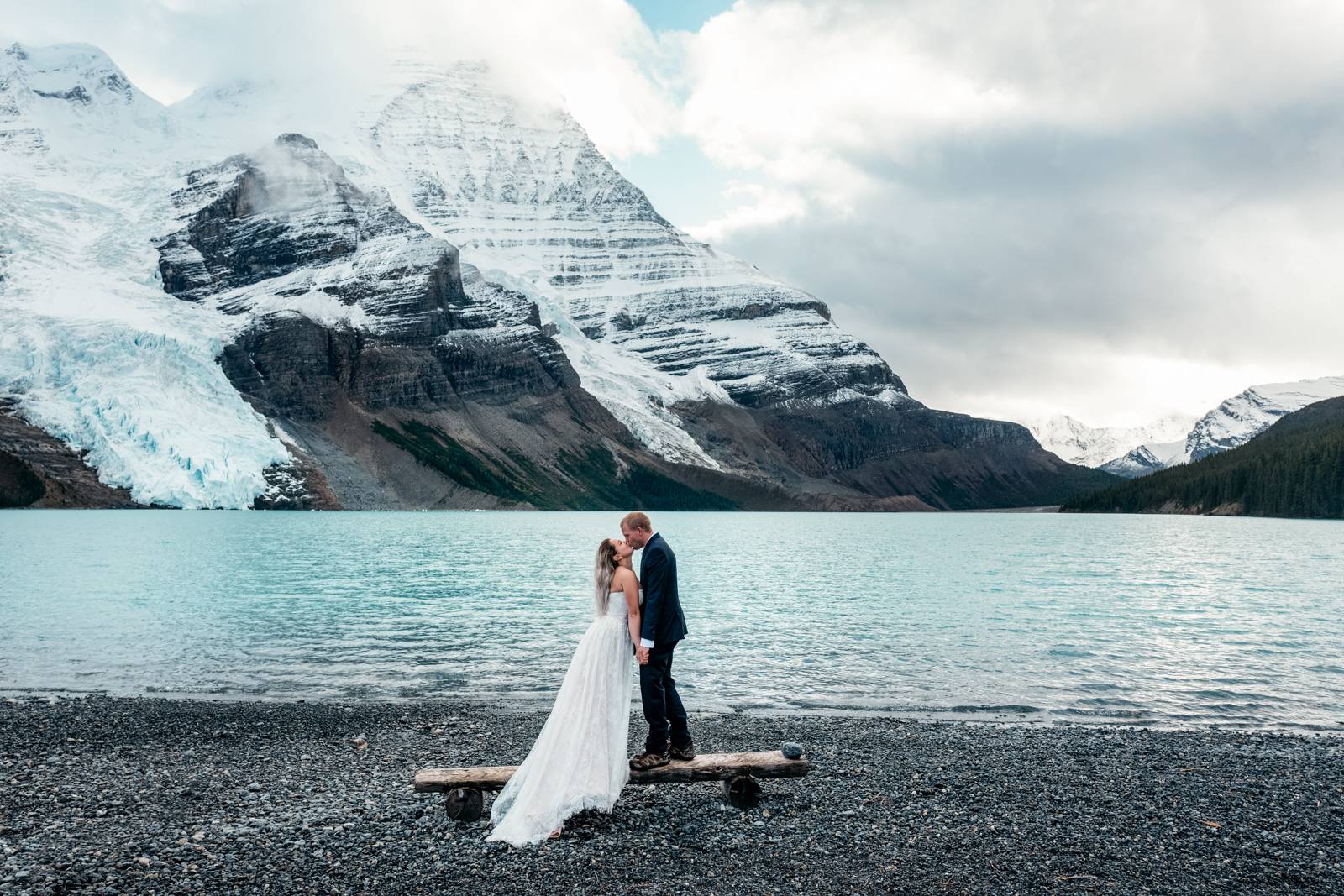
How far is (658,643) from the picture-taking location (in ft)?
43.4

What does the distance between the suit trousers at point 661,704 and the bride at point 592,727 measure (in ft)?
1.44

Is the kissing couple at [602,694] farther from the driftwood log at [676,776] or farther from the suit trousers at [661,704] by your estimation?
the driftwood log at [676,776]

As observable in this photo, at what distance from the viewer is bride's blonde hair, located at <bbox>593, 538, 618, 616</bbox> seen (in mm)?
12734

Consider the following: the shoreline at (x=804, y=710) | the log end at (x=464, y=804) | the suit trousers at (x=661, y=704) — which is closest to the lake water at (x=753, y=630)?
the shoreline at (x=804, y=710)

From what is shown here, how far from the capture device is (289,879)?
10867 millimetres

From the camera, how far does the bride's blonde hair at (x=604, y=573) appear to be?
41.8 ft

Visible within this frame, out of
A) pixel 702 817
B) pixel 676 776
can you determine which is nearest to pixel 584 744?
pixel 676 776

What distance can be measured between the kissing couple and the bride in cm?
1

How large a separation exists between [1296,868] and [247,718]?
18318 millimetres

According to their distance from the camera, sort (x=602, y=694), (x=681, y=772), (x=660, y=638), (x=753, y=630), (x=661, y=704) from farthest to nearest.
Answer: (x=753, y=630)
(x=661, y=704)
(x=681, y=772)
(x=660, y=638)
(x=602, y=694)

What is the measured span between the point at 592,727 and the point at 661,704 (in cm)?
128

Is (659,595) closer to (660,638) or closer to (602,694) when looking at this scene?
(660,638)

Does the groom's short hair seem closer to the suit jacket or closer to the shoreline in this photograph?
the suit jacket

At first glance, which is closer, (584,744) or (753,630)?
(584,744)
